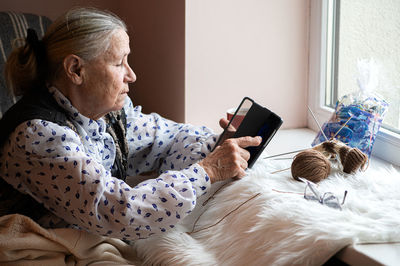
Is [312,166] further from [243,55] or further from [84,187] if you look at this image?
[243,55]

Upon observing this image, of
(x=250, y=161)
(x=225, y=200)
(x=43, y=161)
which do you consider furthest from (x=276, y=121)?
(x=43, y=161)

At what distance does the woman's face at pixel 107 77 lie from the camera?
1237 mm

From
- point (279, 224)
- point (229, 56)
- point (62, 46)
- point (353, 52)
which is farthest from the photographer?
point (229, 56)

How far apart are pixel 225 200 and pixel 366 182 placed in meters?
0.33

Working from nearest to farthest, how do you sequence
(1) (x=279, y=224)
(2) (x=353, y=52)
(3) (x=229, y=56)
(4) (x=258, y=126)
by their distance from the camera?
(1) (x=279, y=224) → (4) (x=258, y=126) → (2) (x=353, y=52) → (3) (x=229, y=56)

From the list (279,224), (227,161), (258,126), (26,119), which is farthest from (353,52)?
(26,119)

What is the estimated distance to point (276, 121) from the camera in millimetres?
1321

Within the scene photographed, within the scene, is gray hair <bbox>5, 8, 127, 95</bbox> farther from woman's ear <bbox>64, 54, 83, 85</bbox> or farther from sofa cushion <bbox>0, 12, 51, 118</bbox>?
sofa cushion <bbox>0, 12, 51, 118</bbox>

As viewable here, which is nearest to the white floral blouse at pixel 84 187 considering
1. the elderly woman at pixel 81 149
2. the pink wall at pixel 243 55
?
the elderly woman at pixel 81 149

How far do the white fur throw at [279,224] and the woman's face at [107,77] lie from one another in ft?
1.11

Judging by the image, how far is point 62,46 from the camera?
122cm

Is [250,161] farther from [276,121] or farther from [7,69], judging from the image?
[7,69]

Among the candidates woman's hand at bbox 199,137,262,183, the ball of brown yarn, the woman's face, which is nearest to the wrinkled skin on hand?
woman's hand at bbox 199,137,262,183

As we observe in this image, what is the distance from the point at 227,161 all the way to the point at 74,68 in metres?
0.42
